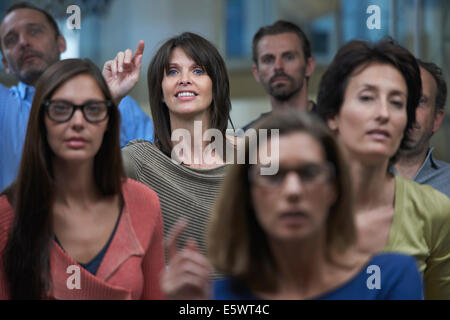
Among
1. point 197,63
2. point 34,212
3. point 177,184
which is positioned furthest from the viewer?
point 197,63

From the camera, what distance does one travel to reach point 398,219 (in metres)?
1.58

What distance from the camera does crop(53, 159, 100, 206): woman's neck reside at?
1.43 m

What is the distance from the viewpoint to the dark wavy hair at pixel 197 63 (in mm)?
1893

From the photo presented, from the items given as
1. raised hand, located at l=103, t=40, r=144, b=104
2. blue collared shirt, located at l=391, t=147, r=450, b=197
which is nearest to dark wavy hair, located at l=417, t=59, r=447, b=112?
blue collared shirt, located at l=391, t=147, r=450, b=197

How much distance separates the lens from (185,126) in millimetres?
1876

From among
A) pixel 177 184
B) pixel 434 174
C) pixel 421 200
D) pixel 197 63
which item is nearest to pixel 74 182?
pixel 177 184

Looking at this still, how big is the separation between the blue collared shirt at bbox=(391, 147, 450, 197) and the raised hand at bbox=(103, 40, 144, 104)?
3.30 ft

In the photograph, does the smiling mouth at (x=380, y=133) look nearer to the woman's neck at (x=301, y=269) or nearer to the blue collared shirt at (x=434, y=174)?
the woman's neck at (x=301, y=269)

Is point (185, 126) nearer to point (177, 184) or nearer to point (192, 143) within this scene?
point (192, 143)

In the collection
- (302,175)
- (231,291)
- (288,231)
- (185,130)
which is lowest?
(231,291)

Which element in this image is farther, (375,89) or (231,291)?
(375,89)

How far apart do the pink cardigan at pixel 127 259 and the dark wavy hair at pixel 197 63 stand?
37cm

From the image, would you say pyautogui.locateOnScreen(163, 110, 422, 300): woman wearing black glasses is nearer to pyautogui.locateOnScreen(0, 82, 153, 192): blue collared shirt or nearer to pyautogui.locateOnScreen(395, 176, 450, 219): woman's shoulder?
pyautogui.locateOnScreen(395, 176, 450, 219): woman's shoulder

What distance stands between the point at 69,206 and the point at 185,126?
534mm
